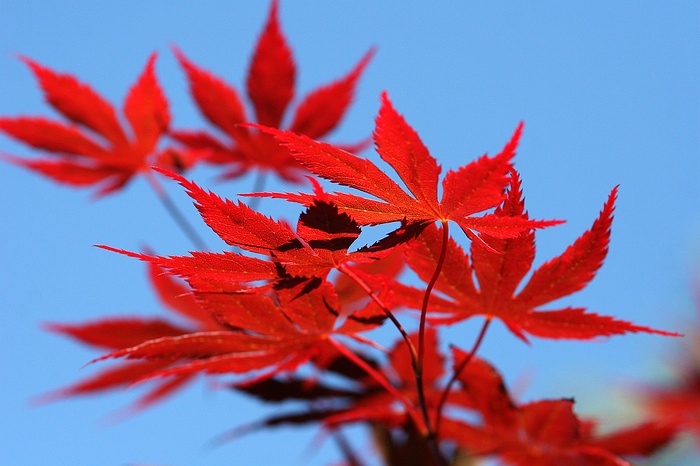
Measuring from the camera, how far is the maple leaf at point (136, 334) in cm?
86

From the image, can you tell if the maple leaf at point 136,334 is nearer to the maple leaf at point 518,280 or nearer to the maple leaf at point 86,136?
the maple leaf at point 86,136

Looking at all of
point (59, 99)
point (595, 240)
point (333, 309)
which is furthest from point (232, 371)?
point (59, 99)

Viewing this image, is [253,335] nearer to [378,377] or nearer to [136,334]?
[378,377]

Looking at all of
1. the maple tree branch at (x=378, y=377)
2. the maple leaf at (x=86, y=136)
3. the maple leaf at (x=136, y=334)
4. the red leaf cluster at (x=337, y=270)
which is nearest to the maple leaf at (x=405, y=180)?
the red leaf cluster at (x=337, y=270)

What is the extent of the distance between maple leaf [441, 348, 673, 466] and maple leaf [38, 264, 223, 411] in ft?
1.15

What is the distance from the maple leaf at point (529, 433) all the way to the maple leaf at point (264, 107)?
1.32 ft

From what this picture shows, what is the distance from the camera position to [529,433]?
744 mm

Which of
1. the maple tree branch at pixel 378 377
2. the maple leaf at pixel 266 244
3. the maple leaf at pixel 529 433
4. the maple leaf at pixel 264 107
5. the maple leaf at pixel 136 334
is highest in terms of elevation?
the maple leaf at pixel 264 107

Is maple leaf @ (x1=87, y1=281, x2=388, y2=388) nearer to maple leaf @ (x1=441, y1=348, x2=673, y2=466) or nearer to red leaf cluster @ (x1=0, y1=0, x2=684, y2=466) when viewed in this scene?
red leaf cluster @ (x1=0, y1=0, x2=684, y2=466)

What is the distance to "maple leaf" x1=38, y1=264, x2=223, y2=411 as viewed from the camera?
86cm

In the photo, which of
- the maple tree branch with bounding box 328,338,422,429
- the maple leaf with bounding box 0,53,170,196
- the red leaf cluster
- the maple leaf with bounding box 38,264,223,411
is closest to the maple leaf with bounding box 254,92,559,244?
the red leaf cluster

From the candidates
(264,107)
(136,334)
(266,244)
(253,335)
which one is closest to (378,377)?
(253,335)

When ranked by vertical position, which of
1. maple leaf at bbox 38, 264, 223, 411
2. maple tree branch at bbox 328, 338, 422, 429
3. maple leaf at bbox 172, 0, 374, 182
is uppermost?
Result: maple leaf at bbox 172, 0, 374, 182

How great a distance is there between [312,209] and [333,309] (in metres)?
0.16
